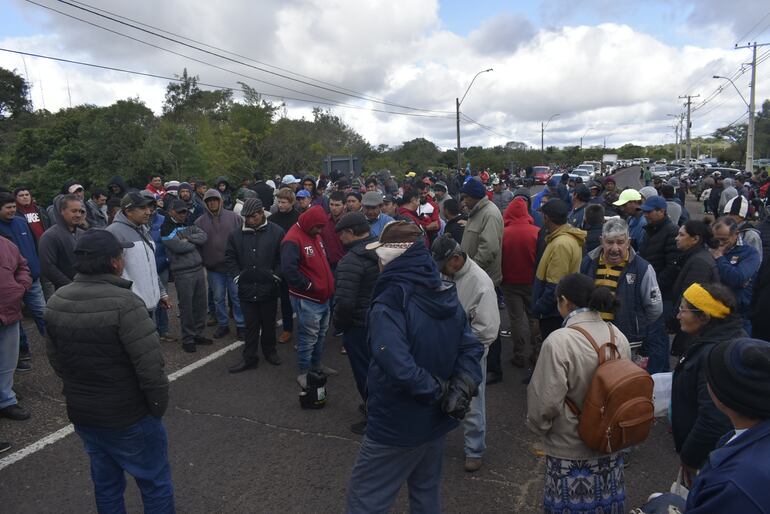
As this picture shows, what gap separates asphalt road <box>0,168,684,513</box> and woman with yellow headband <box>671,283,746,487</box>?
1168mm

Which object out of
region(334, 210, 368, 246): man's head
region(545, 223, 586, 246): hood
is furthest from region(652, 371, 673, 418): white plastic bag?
region(334, 210, 368, 246): man's head

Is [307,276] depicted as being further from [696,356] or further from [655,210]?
[655,210]

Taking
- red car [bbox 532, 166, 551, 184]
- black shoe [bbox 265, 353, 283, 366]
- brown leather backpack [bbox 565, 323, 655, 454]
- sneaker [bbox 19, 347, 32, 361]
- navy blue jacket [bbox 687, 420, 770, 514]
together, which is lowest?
black shoe [bbox 265, 353, 283, 366]

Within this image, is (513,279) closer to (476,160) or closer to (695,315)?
(695,315)

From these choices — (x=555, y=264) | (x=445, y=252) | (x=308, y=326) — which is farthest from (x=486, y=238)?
(x=445, y=252)

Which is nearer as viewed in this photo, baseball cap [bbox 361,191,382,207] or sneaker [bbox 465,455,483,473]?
sneaker [bbox 465,455,483,473]

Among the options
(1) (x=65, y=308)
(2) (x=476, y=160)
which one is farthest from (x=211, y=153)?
(2) (x=476, y=160)

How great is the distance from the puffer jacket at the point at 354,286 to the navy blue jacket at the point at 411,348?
1616 mm

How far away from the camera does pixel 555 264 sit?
4.75 metres

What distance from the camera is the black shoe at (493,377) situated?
547 cm

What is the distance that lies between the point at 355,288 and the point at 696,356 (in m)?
2.45

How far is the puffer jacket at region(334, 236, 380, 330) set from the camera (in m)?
4.18

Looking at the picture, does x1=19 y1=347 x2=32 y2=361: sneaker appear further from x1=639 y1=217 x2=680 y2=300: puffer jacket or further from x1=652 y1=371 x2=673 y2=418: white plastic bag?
x1=639 y1=217 x2=680 y2=300: puffer jacket

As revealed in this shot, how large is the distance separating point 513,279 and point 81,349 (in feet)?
14.5
